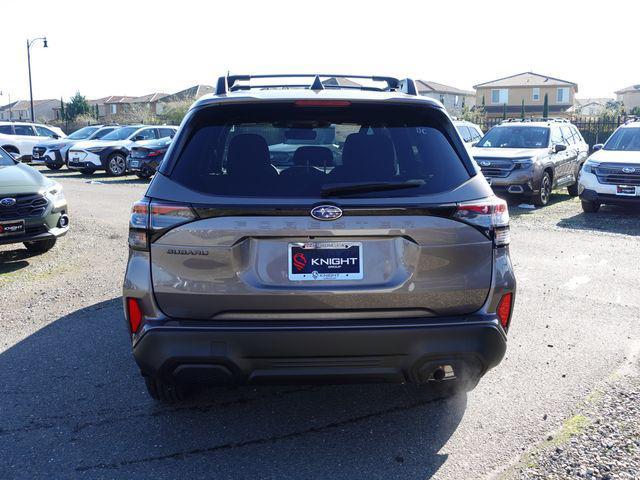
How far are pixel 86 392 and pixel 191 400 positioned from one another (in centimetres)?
71

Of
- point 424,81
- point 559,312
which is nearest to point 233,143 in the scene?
point 559,312

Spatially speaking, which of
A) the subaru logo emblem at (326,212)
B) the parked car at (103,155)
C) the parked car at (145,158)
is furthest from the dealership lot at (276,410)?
the parked car at (103,155)

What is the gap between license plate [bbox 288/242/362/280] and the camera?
312 cm

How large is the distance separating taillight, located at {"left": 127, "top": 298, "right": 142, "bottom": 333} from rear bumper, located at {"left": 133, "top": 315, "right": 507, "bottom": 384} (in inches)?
4.1

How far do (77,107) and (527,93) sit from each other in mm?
54857

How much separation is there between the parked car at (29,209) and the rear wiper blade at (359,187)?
5746 mm

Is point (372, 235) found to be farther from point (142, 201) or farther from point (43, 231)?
point (43, 231)

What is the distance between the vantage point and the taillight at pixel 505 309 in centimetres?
334

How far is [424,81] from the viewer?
89938 millimetres

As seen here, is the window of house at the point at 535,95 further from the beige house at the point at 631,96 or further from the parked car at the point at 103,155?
the parked car at the point at 103,155

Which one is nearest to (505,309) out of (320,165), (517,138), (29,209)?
(320,165)

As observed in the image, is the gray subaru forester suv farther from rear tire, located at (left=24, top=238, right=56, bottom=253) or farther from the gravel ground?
rear tire, located at (left=24, top=238, right=56, bottom=253)

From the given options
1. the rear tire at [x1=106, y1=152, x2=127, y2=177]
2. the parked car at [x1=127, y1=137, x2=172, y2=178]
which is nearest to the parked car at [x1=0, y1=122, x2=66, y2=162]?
the rear tire at [x1=106, y1=152, x2=127, y2=177]

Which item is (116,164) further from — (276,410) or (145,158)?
(276,410)
